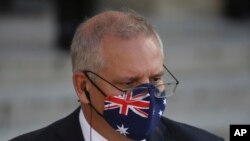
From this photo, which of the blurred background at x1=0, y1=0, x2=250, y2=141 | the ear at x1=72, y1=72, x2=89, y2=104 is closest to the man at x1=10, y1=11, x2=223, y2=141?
the ear at x1=72, y1=72, x2=89, y2=104

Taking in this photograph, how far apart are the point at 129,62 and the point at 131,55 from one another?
1.2 inches

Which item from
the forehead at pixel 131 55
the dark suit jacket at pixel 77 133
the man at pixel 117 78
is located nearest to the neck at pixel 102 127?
the man at pixel 117 78

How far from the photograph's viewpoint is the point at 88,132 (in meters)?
3.61

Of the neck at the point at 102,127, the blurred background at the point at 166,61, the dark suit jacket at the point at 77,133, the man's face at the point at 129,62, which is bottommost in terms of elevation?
the blurred background at the point at 166,61

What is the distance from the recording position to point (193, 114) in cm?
845

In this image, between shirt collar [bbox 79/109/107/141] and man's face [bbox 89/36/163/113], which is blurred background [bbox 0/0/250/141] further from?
man's face [bbox 89/36/163/113]

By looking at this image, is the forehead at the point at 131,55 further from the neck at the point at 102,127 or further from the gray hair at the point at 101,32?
the neck at the point at 102,127

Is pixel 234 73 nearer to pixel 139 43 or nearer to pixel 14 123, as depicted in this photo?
pixel 14 123

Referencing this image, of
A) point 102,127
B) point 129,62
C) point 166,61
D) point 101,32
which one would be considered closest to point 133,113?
point 102,127

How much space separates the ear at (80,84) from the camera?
3586mm

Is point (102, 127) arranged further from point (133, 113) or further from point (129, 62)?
point (129, 62)

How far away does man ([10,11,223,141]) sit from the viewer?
340 centimetres

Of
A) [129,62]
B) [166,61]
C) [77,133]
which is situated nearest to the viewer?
[129,62]

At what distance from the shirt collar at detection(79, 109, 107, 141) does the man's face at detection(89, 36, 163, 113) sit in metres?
0.19
